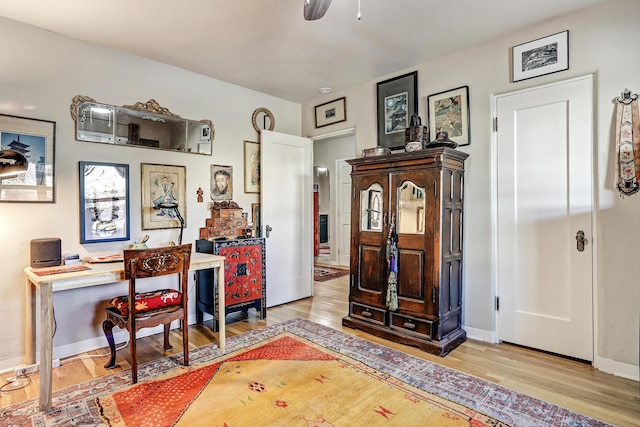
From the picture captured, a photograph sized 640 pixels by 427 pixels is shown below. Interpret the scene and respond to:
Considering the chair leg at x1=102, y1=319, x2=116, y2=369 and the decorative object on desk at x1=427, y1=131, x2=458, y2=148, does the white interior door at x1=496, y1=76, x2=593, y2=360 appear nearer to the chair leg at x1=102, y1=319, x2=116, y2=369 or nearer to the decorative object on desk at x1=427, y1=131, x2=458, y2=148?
the decorative object on desk at x1=427, y1=131, x2=458, y2=148

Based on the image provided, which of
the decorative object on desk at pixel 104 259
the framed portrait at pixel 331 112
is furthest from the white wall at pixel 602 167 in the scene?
the decorative object on desk at pixel 104 259

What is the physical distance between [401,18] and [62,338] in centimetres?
371

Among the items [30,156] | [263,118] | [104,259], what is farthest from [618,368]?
[30,156]

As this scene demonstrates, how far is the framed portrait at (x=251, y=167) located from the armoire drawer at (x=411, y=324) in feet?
7.29

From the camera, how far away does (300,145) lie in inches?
174

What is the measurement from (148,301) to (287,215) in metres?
2.14

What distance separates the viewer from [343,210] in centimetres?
694

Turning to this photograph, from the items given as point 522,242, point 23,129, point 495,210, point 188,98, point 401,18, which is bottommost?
point 522,242

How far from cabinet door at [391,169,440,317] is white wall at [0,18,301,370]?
2.11 metres

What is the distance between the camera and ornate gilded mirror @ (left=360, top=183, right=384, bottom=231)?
125 inches

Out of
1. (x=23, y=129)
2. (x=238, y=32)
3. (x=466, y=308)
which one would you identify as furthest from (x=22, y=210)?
(x=466, y=308)

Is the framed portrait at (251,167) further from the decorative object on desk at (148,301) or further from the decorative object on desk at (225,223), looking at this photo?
the decorative object on desk at (148,301)

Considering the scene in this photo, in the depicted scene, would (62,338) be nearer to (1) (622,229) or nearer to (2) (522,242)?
(2) (522,242)

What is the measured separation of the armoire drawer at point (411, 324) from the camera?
279 cm
